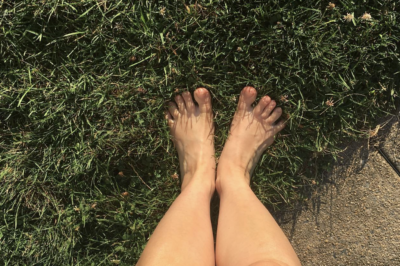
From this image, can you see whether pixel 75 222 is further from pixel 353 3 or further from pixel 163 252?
pixel 353 3

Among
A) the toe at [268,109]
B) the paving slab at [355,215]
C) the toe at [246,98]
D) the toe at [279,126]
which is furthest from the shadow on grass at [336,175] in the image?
the toe at [246,98]

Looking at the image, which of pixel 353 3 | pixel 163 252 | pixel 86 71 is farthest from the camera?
pixel 86 71

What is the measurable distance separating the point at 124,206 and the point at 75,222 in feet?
1.06

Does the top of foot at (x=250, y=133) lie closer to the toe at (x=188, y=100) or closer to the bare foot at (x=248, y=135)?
the bare foot at (x=248, y=135)

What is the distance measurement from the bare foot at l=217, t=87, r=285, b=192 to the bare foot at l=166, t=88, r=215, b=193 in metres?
0.09

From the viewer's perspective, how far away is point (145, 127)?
1972 mm

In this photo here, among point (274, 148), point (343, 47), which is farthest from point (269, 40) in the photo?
point (274, 148)

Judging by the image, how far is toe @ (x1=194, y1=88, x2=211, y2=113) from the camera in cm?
194

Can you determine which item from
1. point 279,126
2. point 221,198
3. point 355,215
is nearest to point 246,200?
point 221,198

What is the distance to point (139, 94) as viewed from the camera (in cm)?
195

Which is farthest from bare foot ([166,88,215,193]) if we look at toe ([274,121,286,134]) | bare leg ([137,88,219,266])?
toe ([274,121,286,134])

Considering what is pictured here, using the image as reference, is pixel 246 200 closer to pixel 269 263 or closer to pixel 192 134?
pixel 269 263

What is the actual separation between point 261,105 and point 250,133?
189mm

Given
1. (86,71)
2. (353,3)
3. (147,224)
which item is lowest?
(147,224)
